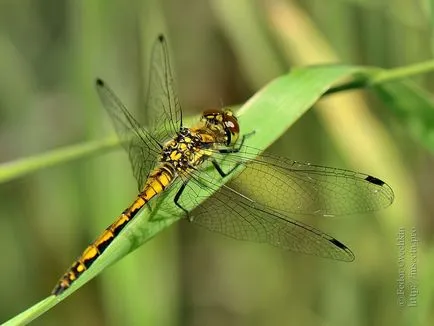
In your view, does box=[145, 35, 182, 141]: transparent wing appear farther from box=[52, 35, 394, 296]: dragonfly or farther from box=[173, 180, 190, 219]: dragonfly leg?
box=[173, 180, 190, 219]: dragonfly leg

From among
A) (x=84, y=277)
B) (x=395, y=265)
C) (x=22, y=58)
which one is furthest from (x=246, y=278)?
(x=84, y=277)

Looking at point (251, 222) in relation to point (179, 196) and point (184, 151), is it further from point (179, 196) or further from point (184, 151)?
point (184, 151)

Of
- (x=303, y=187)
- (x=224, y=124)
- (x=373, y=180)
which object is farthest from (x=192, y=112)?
(x=373, y=180)

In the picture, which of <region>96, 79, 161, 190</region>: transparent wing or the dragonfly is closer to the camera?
the dragonfly

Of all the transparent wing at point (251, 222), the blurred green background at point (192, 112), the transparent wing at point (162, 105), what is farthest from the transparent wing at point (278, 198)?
the blurred green background at point (192, 112)

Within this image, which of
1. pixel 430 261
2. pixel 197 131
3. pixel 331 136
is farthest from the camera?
pixel 331 136

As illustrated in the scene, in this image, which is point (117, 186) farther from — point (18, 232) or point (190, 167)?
point (18, 232)

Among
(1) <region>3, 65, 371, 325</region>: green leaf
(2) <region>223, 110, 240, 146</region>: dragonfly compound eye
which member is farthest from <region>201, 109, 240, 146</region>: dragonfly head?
(1) <region>3, 65, 371, 325</region>: green leaf
